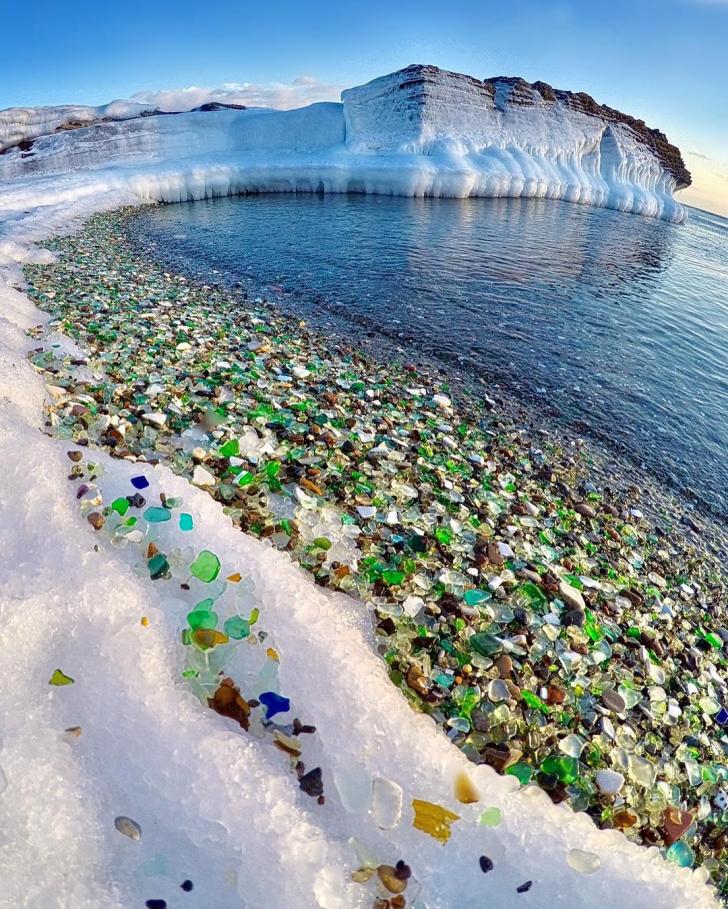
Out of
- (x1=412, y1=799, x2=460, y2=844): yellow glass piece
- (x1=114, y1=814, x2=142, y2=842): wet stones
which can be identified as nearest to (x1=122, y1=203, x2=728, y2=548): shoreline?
(x1=412, y1=799, x2=460, y2=844): yellow glass piece

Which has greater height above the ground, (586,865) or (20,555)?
(20,555)

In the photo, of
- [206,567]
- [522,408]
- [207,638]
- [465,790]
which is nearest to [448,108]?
[522,408]

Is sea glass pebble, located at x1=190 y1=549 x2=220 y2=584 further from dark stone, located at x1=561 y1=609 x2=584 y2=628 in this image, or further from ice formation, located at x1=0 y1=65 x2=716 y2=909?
dark stone, located at x1=561 y1=609 x2=584 y2=628

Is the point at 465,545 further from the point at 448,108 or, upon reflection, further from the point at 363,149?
the point at 448,108

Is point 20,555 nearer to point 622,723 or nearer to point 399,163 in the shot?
point 622,723

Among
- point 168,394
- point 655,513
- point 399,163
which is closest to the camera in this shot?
point 168,394

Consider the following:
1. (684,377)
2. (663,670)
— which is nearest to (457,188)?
(684,377)
